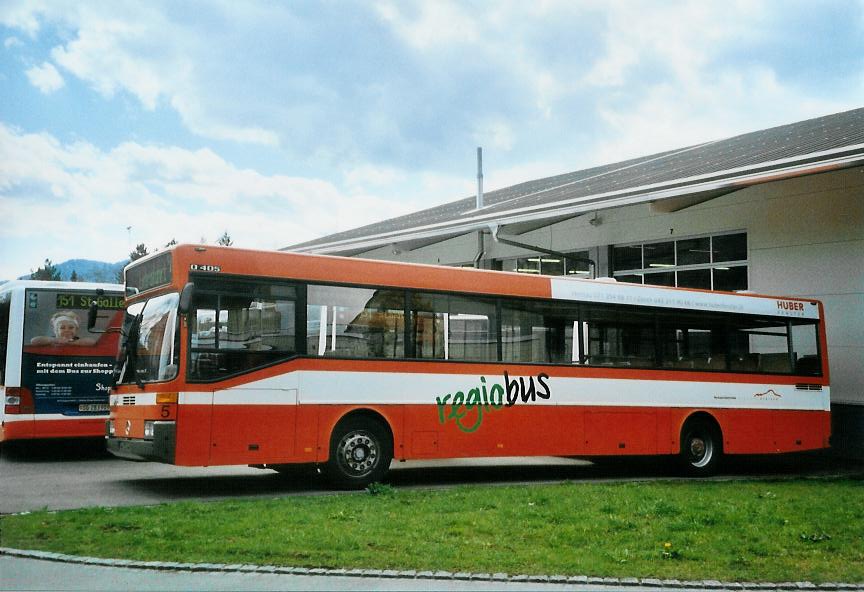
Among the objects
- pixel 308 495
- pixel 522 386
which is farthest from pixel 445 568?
pixel 522 386

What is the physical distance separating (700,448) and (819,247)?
17.3 feet

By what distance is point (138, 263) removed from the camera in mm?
13078

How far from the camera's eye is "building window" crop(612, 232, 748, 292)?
67.8ft

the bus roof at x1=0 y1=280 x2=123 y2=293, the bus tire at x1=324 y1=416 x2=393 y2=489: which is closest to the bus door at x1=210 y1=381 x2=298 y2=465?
the bus tire at x1=324 y1=416 x2=393 y2=489

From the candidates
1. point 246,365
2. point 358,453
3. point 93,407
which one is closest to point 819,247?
point 358,453

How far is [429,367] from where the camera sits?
1344 centimetres

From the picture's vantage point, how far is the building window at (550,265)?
24.3 metres

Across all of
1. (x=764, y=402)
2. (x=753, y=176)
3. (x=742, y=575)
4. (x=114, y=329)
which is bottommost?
(x=742, y=575)

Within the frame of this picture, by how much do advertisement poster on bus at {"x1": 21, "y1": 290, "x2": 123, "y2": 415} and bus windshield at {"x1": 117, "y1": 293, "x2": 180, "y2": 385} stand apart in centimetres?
414

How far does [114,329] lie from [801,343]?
12200mm

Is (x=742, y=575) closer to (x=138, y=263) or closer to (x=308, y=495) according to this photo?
(x=308, y=495)

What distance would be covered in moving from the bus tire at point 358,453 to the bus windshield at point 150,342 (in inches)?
92.3

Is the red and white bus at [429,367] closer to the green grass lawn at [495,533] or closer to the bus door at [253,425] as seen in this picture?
the bus door at [253,425]

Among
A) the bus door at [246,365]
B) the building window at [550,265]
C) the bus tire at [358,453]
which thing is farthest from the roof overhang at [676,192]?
the bus door at [246,365]
